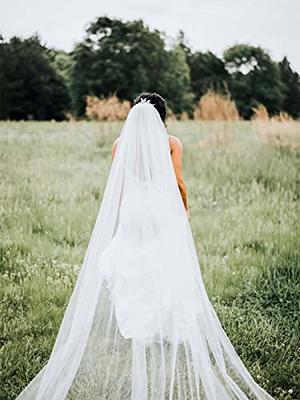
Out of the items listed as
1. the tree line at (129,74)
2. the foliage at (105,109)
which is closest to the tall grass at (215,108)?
the tree line at (129,74)

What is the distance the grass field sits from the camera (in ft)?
10.7

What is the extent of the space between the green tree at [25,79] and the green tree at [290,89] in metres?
3.35

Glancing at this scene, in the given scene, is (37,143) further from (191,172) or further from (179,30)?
(179,30)

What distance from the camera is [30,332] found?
3293mm

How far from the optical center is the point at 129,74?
1009 centimetres

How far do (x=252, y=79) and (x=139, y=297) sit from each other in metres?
7.14

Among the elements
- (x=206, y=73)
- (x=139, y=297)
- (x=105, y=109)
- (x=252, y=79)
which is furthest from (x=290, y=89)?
(x=139, y=297)

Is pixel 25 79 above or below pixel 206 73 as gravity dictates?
below

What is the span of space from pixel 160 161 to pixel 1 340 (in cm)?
155

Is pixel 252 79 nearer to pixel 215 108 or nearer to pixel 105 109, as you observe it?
pixel 215 108

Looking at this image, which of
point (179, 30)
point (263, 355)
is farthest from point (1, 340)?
point (179, 30)

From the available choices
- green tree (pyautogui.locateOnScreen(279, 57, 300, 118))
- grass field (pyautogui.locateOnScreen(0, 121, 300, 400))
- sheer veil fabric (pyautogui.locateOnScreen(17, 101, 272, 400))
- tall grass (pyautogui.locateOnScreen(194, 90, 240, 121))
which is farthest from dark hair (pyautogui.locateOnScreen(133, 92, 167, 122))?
tall grass (pyautogui.locateOnScreen(194, 90, 240, 121))

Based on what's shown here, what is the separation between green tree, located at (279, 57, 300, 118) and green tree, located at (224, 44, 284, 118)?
0.08 metres

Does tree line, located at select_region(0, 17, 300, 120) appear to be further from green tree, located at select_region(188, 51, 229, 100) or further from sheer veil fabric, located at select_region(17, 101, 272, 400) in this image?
sheer veil fabric, located at select_region(17, 101, 272, 400)
